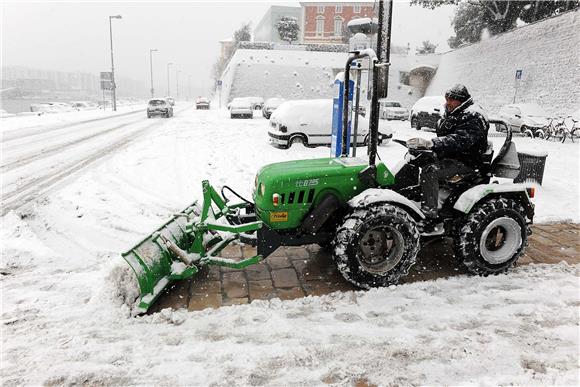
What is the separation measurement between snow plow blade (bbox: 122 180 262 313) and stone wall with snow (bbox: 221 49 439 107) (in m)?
38.4

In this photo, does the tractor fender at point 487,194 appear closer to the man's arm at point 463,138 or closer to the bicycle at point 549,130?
the man's arm at point 463,138

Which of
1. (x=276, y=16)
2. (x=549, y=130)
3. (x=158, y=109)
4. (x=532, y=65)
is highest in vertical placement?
(x=276, y=16)

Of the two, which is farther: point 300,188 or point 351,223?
point 300,188

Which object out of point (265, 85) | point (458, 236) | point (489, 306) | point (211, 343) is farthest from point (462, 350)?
point (265, 85)

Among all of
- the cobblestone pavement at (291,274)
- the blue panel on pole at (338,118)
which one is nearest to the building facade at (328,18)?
the blue panel on pole at (338,118)

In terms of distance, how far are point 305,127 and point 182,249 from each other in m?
9.22

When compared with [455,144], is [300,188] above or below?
below

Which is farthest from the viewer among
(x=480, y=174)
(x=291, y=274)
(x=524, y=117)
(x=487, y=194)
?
(x=524, y=117)

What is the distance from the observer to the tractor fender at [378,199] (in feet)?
12.3

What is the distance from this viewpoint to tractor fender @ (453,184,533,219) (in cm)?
406

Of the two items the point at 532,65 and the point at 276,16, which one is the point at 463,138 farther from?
the point at 276,16

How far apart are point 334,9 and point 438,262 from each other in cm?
6173

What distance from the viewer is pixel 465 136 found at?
405cm

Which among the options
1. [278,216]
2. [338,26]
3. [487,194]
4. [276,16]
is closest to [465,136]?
[487,194]
